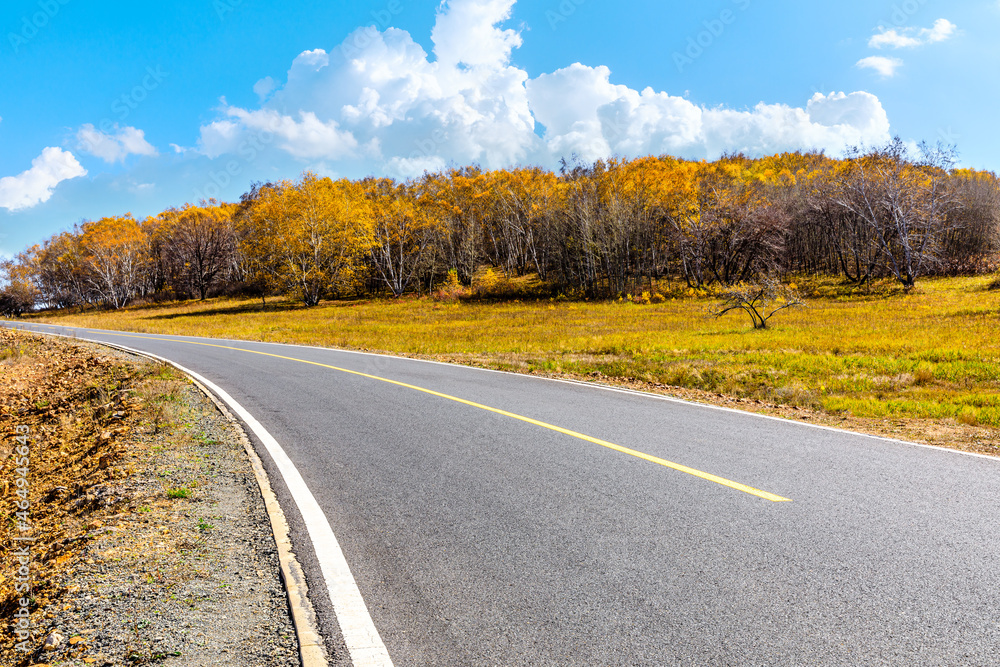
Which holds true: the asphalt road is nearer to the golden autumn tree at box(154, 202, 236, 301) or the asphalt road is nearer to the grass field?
the grass field

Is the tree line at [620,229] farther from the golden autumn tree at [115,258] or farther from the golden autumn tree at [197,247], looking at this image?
the golden autumn tree at [197,247]

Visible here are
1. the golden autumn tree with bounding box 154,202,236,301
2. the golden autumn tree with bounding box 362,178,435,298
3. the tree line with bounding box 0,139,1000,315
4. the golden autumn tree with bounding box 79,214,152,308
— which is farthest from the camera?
the golden autumn tree with bounding box 154,202,236,301

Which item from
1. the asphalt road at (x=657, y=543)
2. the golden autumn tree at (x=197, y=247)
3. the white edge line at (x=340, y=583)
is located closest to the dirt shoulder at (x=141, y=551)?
the white edge line at (x=340, y=583)

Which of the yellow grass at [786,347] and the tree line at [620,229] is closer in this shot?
the yellow grass at [786,347]

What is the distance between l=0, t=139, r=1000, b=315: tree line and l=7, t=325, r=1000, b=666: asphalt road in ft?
136

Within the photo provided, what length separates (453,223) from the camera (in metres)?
62.3

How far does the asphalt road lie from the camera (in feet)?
8.71

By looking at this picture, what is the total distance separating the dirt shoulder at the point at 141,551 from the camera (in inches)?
107

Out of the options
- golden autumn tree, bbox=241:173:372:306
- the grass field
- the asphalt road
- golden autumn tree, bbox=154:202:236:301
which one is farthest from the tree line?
the asphalt road

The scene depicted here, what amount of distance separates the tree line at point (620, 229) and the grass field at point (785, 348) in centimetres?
1000

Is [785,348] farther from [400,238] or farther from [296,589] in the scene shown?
[400,238]

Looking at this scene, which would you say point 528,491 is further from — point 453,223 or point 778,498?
point 453,223

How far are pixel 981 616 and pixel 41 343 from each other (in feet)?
98.1

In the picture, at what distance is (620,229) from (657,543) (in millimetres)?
44439
